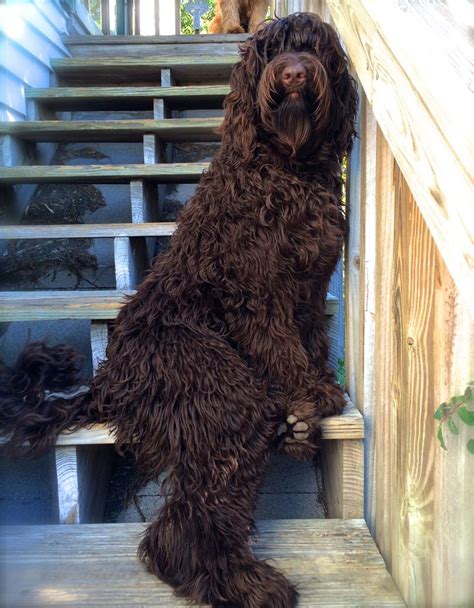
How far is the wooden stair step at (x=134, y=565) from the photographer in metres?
1.42

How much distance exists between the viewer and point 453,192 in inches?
35.8

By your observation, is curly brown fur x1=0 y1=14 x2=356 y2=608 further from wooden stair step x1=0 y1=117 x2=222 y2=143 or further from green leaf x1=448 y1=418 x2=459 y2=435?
wooden stair step x1=0 y1=117 x2=222 y2=143

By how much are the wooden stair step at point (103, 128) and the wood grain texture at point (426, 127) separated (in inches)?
83.0

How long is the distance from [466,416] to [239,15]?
6026 mm

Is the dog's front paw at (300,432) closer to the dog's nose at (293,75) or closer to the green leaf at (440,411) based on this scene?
the green leaf at (440,411)

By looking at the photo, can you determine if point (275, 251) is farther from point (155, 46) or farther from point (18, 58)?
point (155, 46)

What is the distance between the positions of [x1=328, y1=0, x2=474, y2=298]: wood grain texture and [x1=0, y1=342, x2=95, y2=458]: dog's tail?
1280 millimetres

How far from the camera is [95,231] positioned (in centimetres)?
260

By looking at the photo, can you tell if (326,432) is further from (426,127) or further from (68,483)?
(426,127)

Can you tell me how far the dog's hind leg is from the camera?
55.1 inches

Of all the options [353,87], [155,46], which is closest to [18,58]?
[155,46]

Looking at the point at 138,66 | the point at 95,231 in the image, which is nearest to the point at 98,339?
the point at 95,231

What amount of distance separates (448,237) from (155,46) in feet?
13.7

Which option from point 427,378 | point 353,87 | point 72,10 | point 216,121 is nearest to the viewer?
point 427,378
